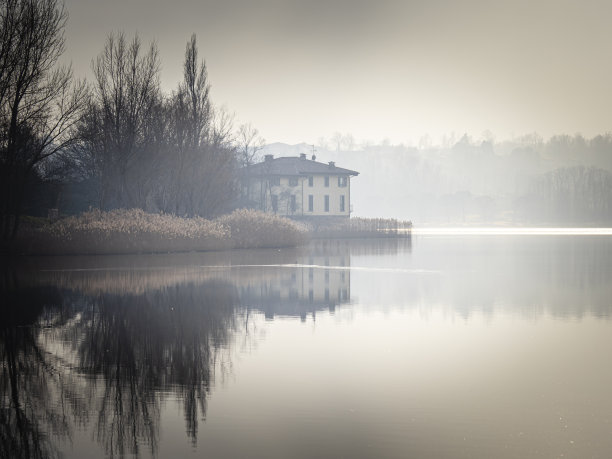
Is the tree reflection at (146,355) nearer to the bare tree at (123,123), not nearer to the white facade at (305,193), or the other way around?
the bare tree at (123,123)

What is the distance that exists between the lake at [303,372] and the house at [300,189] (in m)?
72.9

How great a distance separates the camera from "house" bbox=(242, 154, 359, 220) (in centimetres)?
9862

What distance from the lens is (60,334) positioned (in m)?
15.6

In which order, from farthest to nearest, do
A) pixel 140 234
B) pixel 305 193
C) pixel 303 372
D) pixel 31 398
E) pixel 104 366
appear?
pixel 305 193 < pixel 140 234 < pixel 104 366 < pixel 303 372 < pixel 31 398

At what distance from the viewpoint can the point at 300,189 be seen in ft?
331

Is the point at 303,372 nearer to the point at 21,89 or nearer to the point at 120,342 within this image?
the point at 120,342

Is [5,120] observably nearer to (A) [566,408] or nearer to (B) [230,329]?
(B) [230,329]

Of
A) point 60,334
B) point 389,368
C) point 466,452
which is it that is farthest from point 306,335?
point 466,452

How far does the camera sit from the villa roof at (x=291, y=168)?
98938 millimetres

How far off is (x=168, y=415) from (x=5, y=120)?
34146mm

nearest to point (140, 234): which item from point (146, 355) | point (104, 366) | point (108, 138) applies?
point (108, 138)

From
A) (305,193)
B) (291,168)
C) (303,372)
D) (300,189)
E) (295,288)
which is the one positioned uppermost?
(291,168)

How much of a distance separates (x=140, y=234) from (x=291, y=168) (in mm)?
58870

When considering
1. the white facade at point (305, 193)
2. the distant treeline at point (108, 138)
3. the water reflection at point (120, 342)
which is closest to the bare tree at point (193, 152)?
the distant treeline at point (108, 138)
